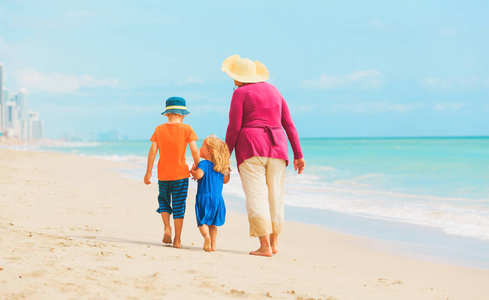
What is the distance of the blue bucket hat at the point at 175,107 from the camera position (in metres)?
4.52

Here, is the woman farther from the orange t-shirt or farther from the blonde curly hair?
the orange t-shirt

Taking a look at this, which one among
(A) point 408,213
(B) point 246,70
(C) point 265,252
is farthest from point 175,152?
(A) point 408,213

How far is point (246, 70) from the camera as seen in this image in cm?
470

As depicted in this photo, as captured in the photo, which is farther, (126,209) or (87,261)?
(126,209)

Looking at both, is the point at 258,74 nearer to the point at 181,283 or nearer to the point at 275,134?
the point at 275,134

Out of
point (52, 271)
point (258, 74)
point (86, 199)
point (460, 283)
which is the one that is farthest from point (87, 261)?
point (86, 199)

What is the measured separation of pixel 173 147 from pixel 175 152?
0.05 metres

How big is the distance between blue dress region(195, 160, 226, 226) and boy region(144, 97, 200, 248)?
0.13 m

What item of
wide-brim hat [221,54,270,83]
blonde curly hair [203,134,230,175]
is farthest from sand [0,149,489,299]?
wide-brim hat [221,54,270,83]

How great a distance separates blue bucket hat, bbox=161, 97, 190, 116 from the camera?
452 centimetres

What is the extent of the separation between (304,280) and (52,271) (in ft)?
5.38

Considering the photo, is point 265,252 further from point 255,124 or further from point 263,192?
point 255,124

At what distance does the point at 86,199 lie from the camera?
8117 mm

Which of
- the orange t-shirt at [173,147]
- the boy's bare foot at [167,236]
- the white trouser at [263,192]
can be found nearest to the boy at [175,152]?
the orange t-shirt at [173,147]
